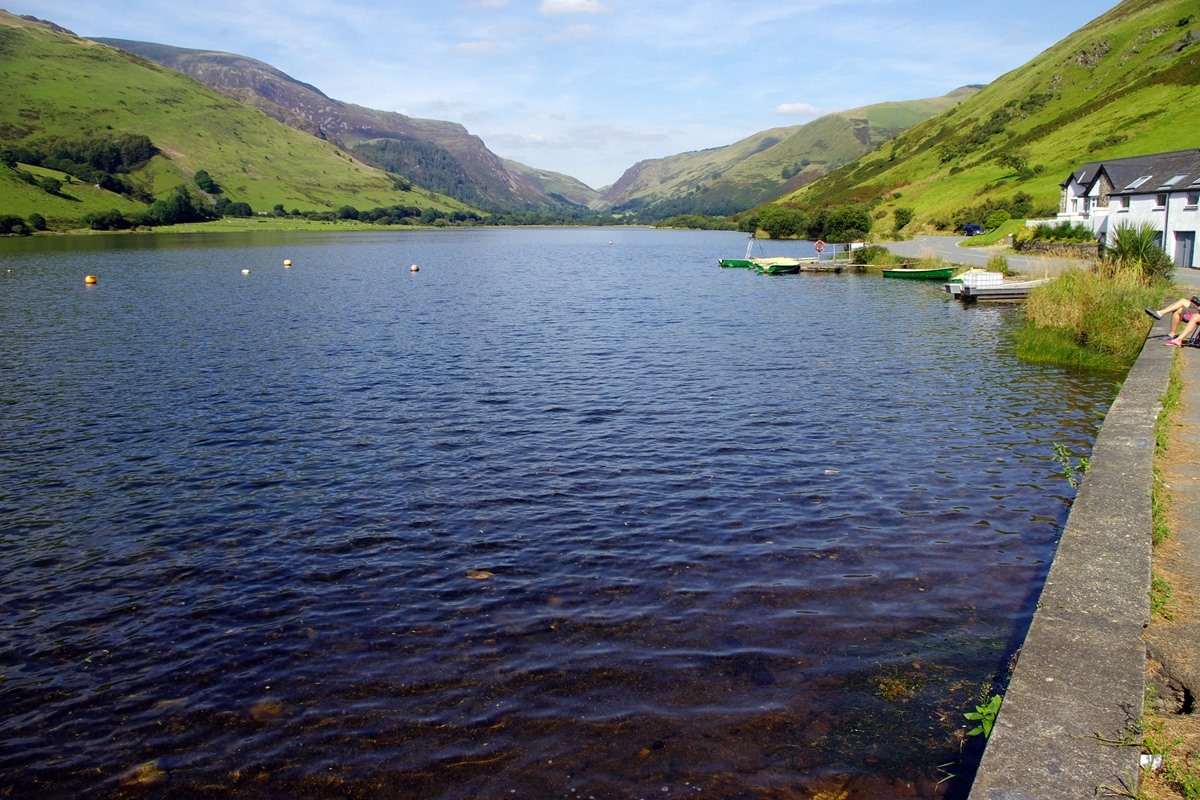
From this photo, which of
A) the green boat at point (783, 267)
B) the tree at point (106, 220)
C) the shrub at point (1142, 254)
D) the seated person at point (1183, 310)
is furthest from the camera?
the tree at point (106, 220)

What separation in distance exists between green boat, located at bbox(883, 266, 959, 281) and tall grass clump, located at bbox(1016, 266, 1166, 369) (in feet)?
97.0

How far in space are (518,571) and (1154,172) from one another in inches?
3028

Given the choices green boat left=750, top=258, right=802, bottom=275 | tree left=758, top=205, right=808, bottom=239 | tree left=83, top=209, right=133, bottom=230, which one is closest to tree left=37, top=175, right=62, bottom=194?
tree left=83, top=209, right=133, bottom=230

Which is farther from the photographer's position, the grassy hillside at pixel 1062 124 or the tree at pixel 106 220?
the tree at pixel 106 220

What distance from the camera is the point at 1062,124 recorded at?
5561 inches

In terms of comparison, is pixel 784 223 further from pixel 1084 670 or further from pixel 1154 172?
pixel 1084 670

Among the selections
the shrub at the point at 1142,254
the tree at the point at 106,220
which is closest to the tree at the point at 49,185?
the tree at the point at 106,220

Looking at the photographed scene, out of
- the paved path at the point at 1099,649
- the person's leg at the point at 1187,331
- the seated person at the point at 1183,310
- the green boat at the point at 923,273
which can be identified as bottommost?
the paved path at the point at 1099,649

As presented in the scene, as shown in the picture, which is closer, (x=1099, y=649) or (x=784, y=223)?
(x=1099, y=649)

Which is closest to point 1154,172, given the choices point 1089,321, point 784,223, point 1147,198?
point 1147,198

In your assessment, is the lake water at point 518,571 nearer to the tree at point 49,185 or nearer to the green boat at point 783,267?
the green boat at point 783,267

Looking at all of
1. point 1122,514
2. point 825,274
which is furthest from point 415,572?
point 825,274

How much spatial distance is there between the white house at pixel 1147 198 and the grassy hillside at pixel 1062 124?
67.4 feet

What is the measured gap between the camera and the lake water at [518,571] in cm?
814
